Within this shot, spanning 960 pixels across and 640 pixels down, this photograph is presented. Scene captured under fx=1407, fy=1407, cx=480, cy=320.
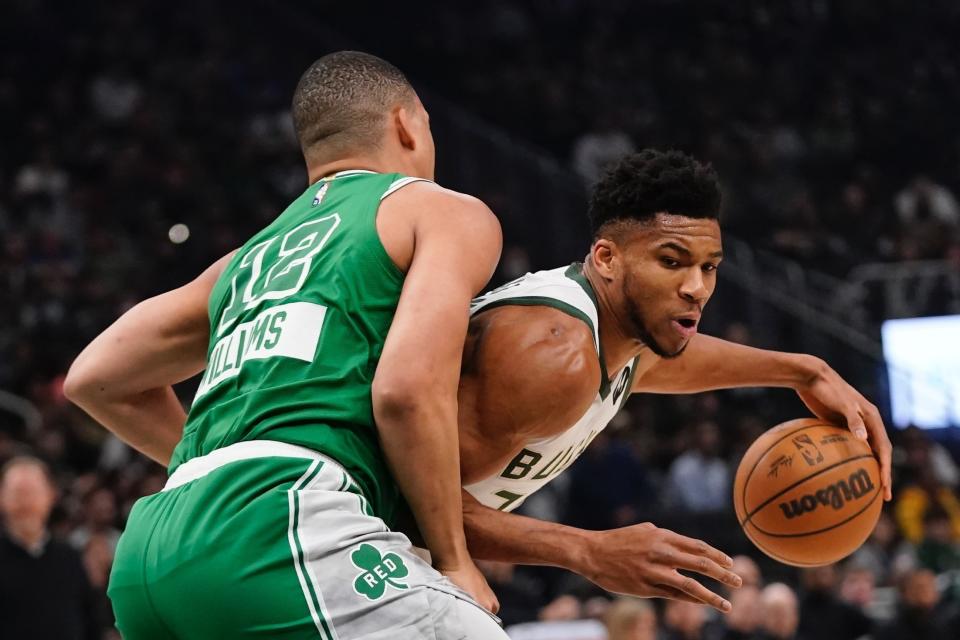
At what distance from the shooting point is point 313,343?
2652 mm

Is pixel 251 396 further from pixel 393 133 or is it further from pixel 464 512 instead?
pixel 393 133

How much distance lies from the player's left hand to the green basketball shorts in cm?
142

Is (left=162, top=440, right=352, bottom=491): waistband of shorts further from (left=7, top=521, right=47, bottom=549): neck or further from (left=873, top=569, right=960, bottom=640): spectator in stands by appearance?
(left=873, top=569, right=960, bottom=640): spectator in stands

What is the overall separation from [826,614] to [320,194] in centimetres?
658

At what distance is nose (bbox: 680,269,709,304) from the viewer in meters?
3.06

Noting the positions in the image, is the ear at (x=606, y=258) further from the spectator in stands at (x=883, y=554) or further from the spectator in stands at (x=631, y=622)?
the spectator in stands at (x=883, y=554)

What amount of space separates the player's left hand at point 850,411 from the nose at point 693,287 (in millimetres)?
756

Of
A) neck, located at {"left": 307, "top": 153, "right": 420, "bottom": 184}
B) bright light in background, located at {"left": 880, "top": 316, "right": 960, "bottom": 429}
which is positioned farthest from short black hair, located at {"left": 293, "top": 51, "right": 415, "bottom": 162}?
bright light in background, located at {"left": 880, "top": 316, "right": 960, "bottom": 429}

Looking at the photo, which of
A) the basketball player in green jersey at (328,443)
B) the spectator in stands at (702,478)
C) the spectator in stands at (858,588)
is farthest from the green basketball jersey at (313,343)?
the spectator in stands at (702,478)

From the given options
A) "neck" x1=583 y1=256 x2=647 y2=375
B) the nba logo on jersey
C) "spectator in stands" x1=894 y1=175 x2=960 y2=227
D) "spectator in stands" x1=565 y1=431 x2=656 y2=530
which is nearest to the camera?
the nba logo on jersey

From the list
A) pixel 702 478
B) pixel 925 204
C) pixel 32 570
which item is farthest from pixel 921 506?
pixel 32 570

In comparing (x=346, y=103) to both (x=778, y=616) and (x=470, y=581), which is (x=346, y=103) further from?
(x=778, y=616)

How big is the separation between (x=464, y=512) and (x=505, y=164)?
1114cm

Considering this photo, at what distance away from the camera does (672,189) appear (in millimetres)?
3121
